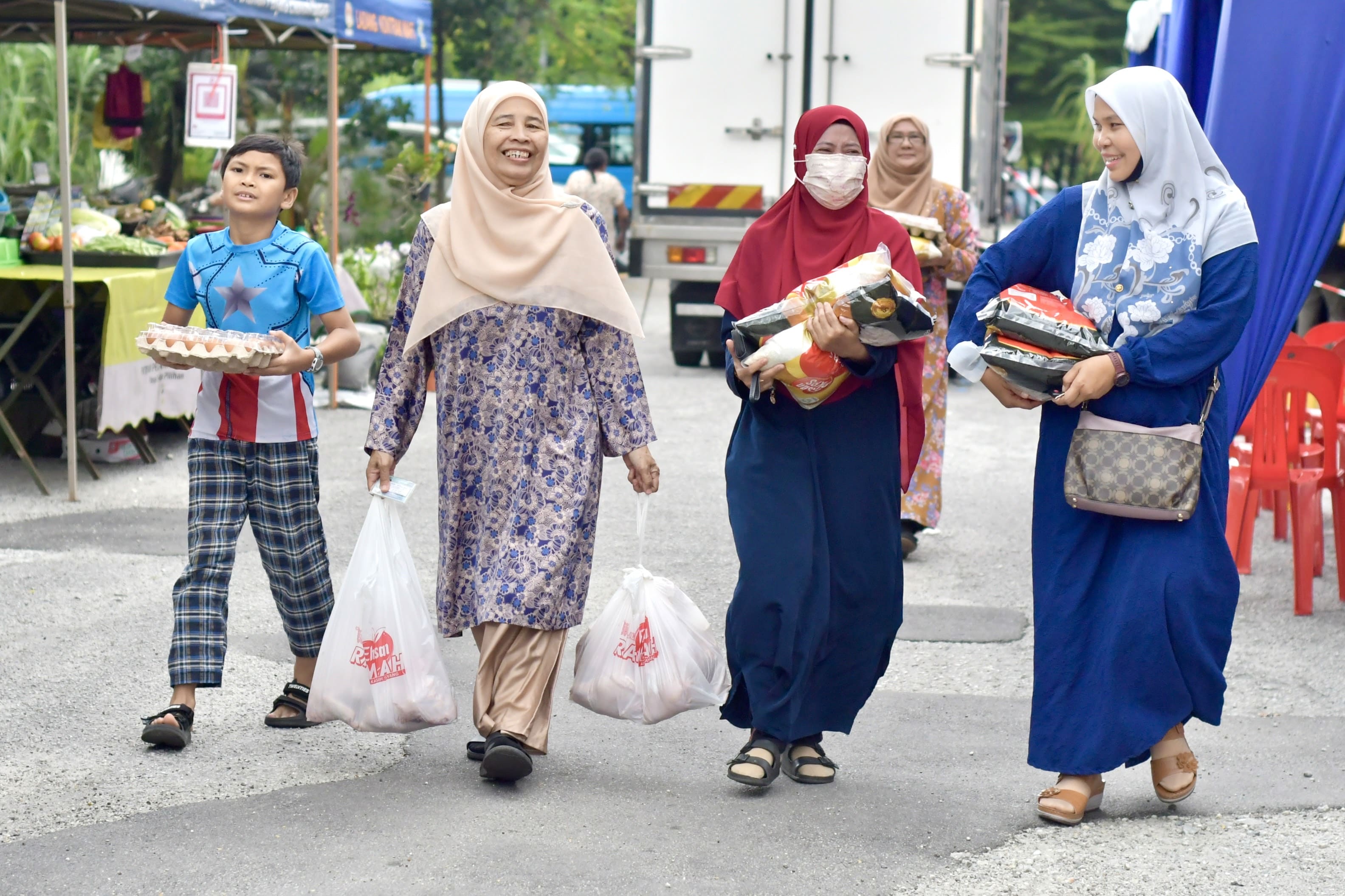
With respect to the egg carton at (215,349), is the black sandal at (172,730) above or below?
below

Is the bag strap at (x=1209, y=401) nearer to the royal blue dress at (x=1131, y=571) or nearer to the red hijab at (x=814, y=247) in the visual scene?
the royal blue dress at (x=1131, y=571)

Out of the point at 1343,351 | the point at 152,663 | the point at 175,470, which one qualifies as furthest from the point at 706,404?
the point at 152,663

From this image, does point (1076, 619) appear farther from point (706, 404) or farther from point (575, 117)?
point (575, 117)

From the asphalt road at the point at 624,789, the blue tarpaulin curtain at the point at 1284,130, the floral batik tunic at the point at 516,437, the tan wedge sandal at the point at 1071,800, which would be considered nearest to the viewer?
the asphalt road at the point at 624,789

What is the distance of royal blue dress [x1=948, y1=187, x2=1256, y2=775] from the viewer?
3.79m

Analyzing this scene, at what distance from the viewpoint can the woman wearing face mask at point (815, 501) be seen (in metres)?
4.07

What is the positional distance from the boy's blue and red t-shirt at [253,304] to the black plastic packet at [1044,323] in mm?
1837

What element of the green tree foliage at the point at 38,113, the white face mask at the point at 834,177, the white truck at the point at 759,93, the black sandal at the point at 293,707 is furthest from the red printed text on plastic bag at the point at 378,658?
the green tree foliage at the point at 38,113

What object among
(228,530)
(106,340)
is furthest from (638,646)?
(106,340)

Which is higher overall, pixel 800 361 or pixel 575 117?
pixel 575 117

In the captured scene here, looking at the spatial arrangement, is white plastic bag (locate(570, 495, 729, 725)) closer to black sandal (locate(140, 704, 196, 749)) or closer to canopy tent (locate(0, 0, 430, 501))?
black sandal (locate(140, 704, 196, 749))

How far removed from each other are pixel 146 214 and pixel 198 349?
5.96 m

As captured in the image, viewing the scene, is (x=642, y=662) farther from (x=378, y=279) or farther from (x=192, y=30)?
(x=378, y=279)

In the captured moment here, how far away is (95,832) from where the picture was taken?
3.75 m
